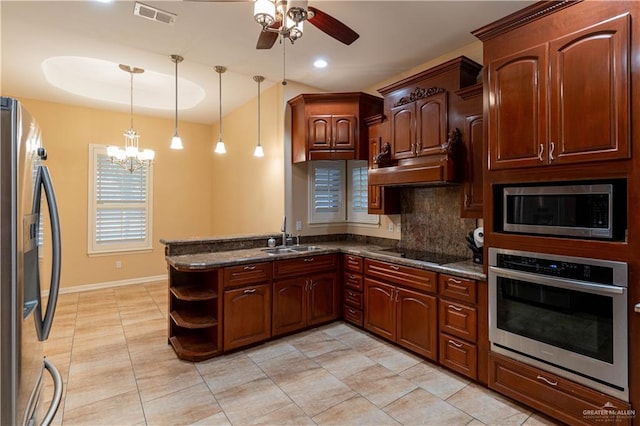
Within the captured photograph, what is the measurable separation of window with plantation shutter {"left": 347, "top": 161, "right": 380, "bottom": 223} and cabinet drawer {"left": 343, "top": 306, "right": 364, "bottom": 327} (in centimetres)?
122

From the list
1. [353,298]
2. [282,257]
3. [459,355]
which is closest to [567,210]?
[459,355]

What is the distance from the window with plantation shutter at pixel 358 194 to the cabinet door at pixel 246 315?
1.75 metres

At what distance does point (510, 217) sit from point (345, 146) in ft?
7.10

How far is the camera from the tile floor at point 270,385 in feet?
7.44

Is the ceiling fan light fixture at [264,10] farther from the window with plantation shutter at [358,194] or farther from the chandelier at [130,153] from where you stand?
the chandelier at [130,153]

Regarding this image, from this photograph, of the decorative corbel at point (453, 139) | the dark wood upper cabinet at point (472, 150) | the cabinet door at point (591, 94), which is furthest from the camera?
the decorative corbel at point (453, 139)

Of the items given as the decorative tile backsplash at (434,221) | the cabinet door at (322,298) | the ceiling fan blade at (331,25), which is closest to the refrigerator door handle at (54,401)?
the ceiling fan blade at (331,25)

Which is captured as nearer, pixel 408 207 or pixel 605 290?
pixel 605 290

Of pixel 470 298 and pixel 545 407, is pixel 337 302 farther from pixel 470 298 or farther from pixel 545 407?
pixel 545 407

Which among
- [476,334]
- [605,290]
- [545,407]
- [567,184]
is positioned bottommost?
[545,407]

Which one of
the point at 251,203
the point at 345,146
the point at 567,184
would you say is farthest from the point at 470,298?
the point at 251,203

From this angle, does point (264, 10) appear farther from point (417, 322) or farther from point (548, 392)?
point (548, 392)

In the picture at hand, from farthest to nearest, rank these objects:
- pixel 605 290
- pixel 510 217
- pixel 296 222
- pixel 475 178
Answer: pixel 296 222 → pixel 475 178 → pixel 510 217 → pixel 605 290

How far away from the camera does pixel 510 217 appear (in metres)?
2.44
